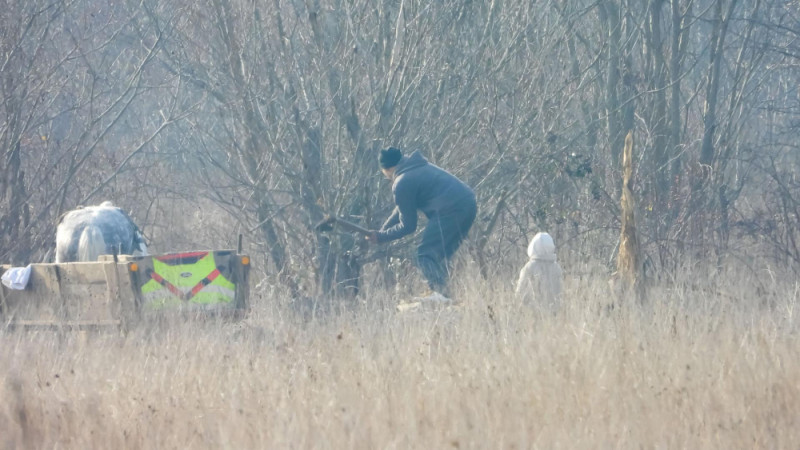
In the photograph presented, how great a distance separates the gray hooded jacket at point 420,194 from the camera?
8156 mm

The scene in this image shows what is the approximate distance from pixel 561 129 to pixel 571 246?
1.35m

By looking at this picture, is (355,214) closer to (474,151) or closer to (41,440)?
(474,151)

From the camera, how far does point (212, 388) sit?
5156 mm

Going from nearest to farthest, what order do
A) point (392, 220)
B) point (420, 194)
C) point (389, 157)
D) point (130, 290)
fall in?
point (130, 290) < point (389, 157) < point (420, 194) < point (392, 220)

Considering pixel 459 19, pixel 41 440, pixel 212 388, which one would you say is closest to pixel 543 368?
pixel 212 388

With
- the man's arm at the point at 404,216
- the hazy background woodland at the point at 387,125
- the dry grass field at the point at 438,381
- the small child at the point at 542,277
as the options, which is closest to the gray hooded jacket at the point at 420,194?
the man's arm at the point at 404,216

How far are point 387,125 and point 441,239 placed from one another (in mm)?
1378

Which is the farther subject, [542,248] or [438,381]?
[542,248]

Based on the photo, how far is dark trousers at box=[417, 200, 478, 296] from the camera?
27.3ft

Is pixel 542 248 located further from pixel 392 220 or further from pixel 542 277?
pixel 392 220

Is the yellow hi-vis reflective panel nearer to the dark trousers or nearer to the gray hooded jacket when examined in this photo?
the gray hooded jacket

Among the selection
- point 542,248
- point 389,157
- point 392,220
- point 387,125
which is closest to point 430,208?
point 392,220

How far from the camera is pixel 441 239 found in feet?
27.4

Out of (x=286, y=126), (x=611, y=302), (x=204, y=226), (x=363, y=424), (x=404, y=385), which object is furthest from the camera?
(x=204, y=226)
